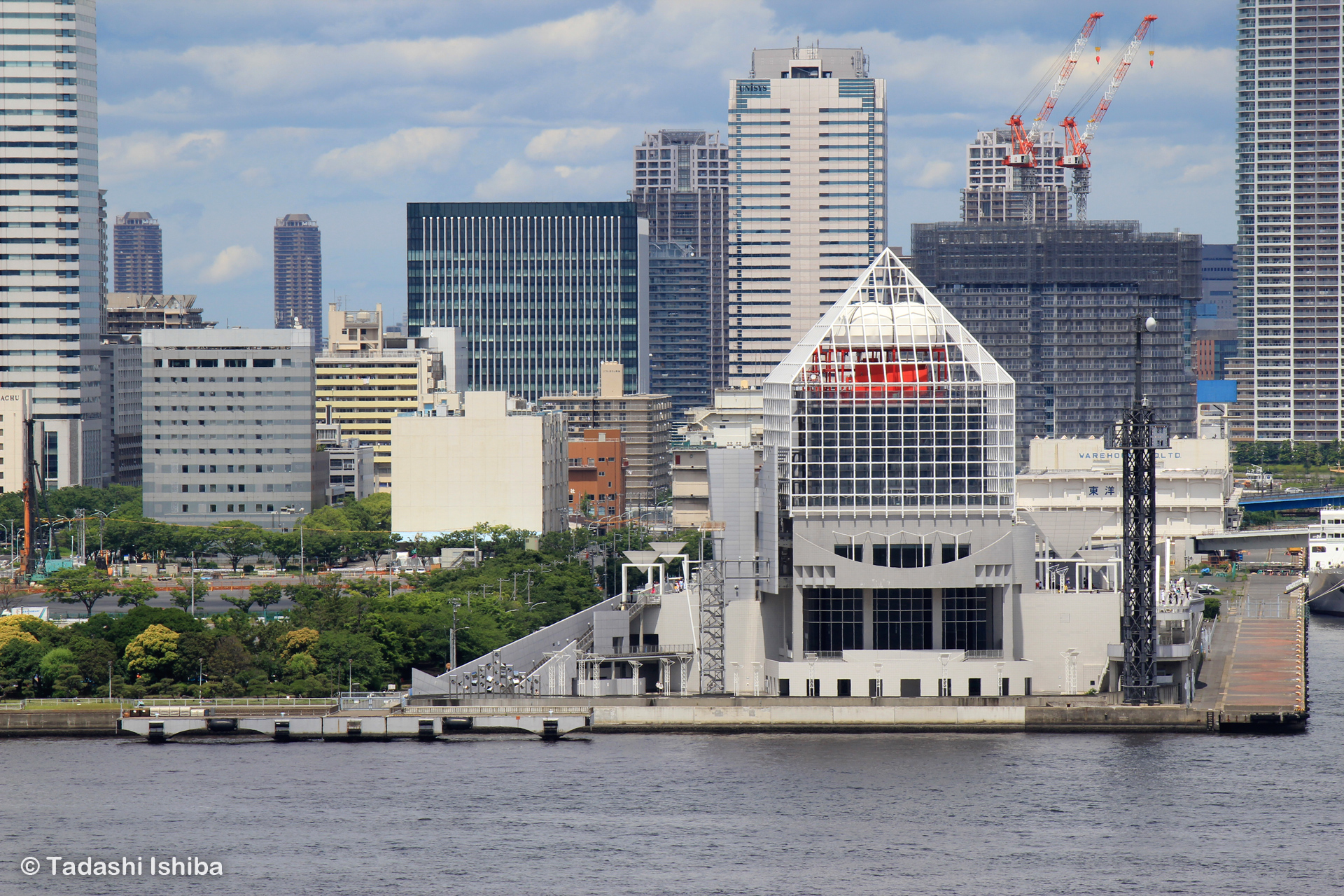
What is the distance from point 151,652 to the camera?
4483 inches

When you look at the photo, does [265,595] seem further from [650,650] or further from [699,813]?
[699,813]

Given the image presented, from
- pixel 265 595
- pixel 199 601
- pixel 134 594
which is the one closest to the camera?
pixel 265 595

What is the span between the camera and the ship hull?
17975 centimetres

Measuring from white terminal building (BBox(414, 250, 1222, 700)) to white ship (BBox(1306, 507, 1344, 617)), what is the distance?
7117cm

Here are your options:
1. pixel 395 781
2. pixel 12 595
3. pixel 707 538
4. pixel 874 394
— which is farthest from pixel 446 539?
pixel 395 781

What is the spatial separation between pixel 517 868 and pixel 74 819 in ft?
67.0

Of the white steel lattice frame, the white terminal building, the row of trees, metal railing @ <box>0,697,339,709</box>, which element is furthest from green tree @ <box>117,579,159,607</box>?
the white steel lattice frame

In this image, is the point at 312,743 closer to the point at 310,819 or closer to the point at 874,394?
the point at 310,819

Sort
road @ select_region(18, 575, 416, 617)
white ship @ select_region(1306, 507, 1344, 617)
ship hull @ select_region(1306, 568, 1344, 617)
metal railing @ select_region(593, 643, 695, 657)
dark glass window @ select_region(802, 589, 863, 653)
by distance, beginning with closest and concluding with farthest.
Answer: dark glass window @ select_region(802, 589, 863, 653), metal railing @ select_region(593, 643, 695, 657), road @ select_region(18, 575, 416, 617), ship hull @ select_region(1306, 568, 1344, 617), white ship @ select_region(1306, 507, 1344, 617)

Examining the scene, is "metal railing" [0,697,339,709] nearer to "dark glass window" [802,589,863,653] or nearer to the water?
the water

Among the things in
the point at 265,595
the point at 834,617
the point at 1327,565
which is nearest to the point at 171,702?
the point at 834,617

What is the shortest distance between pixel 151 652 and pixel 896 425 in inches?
1711

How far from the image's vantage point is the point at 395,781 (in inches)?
3681

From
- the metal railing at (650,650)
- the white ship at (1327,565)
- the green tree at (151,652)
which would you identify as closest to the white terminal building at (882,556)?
the metal railing at (650,650)
